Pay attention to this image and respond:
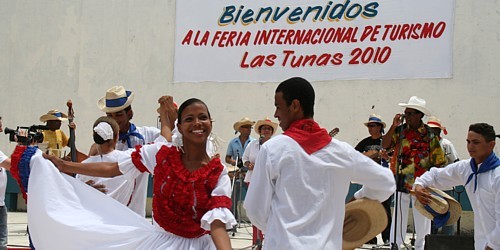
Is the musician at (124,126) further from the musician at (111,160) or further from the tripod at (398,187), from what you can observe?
the tripod at (398,187)

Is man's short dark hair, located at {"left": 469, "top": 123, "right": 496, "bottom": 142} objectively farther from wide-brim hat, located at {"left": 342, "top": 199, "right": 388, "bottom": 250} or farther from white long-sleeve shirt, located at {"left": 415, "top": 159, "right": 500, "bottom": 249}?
wide-brim hat, located at {"left": 342, "top": 199, "right": 388, "bottom": 250}

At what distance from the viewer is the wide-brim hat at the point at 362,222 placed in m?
4.29

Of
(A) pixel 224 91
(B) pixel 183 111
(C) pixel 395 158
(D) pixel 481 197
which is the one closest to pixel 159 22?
(A) pixel 224 91

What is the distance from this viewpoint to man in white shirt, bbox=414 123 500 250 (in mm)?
6141

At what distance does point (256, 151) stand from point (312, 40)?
3.99m

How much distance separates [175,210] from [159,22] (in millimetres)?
11812

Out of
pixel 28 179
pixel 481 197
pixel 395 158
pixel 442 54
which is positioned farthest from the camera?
pixel 442 54

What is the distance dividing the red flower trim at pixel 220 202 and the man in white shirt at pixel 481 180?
2.82 meters

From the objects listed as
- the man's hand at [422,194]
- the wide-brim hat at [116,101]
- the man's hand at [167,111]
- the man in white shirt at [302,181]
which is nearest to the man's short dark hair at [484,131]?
the man's hand at [422,194]

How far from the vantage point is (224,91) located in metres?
15.2

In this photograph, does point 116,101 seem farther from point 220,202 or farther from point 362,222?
point 362,222

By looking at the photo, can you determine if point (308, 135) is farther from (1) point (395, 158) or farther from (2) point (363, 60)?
(2) point (363, 60)

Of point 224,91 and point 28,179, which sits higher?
point 224,91

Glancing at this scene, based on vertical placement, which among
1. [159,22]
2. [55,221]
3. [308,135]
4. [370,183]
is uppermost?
[159,22]
